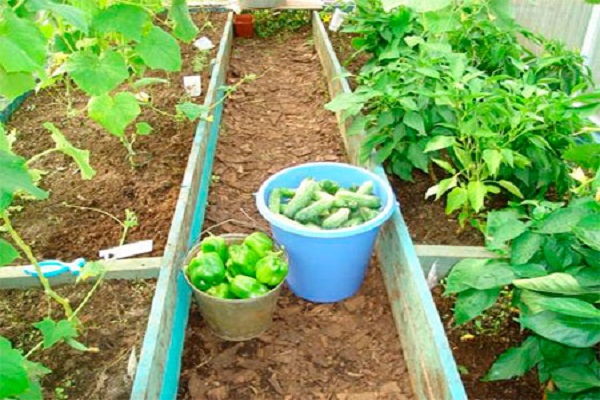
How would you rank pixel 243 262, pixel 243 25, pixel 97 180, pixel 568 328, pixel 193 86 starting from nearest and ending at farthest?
1. pixel 568 328
2. pixel 243 262
3. pixel 97 180
4. pixel 193 86
5. pixel 243 25

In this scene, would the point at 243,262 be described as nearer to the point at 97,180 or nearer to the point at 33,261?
the point at 33,261

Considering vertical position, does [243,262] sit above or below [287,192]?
below

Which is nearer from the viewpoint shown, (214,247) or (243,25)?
(214,247)

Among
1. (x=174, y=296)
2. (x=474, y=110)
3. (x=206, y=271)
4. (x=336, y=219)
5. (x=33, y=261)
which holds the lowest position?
(x=174, y=296)

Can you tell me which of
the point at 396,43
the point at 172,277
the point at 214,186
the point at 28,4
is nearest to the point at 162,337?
the point at 172,277

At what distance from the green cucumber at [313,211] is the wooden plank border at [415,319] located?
0.98ft

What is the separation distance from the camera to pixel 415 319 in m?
1.98

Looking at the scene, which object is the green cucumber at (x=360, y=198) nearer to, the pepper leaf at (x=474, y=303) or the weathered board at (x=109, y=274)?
the pepper leaf at (x=474, y=303)

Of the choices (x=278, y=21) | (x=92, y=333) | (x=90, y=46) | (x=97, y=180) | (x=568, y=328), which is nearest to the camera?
(x=568, y=328)

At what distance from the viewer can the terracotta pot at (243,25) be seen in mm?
5176

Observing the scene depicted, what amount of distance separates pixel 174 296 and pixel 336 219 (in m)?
0.67

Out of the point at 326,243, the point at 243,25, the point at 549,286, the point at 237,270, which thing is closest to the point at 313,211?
the point at 326,243

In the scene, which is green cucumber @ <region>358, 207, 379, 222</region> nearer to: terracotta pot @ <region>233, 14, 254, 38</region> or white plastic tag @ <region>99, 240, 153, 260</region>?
white plastic tag @ <region>99, 240, 153, 260</region>

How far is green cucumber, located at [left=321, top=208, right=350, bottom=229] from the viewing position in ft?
7.04
